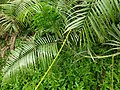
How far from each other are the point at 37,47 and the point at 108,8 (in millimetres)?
762

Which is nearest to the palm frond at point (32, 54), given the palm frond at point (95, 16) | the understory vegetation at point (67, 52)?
the understory vegetation at point (67, 52)

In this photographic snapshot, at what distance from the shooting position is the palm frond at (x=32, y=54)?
2160mm

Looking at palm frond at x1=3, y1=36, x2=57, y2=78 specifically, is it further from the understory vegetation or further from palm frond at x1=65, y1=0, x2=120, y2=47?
palm frond at x1=65, y1=0, x2=120, y2=47

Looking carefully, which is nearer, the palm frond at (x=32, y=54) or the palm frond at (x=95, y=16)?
the palm frond at (x=95, y=16)

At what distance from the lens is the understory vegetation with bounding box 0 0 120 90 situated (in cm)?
204

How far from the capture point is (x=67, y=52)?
241 cm

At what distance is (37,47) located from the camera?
226cm

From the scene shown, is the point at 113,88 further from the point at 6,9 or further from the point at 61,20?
the point at 6,9

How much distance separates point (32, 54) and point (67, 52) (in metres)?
0.40

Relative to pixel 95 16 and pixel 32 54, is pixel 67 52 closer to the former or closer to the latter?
pixel 32 54

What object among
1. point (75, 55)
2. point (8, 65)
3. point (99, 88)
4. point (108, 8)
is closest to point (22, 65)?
point (8, 65)

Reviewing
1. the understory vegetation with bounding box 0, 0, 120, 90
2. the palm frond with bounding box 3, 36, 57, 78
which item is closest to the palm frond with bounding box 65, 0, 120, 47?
the understory vegetation with bounding box 0, 0, 120, 90

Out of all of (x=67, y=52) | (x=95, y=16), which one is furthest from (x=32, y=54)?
(x=95, y=16)

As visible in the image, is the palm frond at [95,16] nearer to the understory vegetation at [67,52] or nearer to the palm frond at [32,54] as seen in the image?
the understory vegetation at [67,52]
